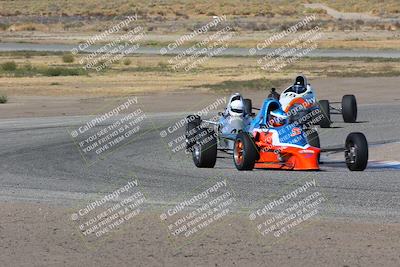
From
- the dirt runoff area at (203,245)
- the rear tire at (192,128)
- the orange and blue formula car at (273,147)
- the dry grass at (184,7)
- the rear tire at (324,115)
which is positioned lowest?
the dry grass at (184,7)

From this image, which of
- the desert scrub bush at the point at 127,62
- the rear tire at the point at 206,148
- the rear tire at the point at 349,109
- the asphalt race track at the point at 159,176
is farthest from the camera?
the desert scrub bush at the point at 127,62

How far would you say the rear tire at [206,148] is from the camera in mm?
19172

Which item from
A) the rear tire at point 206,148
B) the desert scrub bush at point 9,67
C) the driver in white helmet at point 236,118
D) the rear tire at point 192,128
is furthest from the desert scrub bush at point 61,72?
the rear tire at point 206,148

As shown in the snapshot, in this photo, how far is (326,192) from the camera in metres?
16.2

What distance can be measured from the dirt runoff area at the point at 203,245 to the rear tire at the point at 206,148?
5034mm

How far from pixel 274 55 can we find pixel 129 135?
118 ft

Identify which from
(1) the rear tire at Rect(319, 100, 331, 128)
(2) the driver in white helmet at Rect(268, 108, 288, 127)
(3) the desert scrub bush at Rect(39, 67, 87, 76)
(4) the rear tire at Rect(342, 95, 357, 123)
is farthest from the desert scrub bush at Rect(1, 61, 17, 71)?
(2) the driver in white helmet at Rect(268, 108, 288, 127)

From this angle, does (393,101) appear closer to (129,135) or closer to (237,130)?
(129,135)

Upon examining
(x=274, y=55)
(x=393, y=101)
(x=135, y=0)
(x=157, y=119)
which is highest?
(x=157, y=119)

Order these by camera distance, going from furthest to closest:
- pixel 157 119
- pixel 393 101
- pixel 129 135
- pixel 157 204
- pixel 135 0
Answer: pixel 135 0
pixel 393 101
pixel 157 119
pixel 129 135
pixel 157 204

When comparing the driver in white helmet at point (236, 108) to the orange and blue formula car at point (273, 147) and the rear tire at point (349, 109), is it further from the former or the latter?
the rear tire at point (349, 109)

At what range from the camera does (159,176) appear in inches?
728

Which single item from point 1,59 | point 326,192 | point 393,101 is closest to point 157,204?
point 326,192

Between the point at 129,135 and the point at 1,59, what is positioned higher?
the point at 129,135
